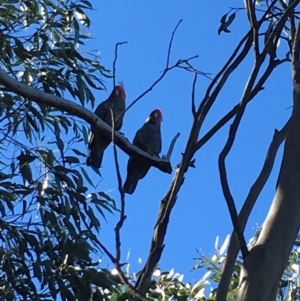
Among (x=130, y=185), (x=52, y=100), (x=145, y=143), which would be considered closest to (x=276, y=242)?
(x=52, y=100)

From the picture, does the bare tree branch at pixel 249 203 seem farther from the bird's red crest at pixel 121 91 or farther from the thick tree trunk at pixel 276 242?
the bird's red crest at pixel 121 91

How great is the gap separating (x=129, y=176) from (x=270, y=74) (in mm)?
2034

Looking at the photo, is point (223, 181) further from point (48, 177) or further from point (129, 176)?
point (129, 176)

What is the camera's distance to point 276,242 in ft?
3.23

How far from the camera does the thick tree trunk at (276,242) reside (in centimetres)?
95

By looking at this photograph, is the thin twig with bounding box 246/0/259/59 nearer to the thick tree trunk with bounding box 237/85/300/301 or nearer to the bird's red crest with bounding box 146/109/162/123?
the thick tree trunk with bounding box 237/85/300/301

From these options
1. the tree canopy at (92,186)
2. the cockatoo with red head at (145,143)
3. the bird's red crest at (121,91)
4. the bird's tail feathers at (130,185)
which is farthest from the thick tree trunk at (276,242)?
the bird's red crest at (121,91)

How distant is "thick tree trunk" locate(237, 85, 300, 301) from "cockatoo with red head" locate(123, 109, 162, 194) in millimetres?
2024

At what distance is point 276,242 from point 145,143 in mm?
2873

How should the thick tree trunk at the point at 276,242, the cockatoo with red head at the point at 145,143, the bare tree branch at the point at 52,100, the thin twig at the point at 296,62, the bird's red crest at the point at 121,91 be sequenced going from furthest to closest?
1. the bird's red crest at the point at 121,91
2. the cockatoo with red head at the point at 145,143
3. the bare tree branch at the point at 52,100
4. the thin twig at the point at 296,62
5. the thick tree trunk at the point at 276,242

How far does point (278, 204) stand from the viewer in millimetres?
1013

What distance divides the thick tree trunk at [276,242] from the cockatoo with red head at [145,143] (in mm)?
2024

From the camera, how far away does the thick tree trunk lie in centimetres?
95

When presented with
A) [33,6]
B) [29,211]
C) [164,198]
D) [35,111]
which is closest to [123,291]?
[29,211]
